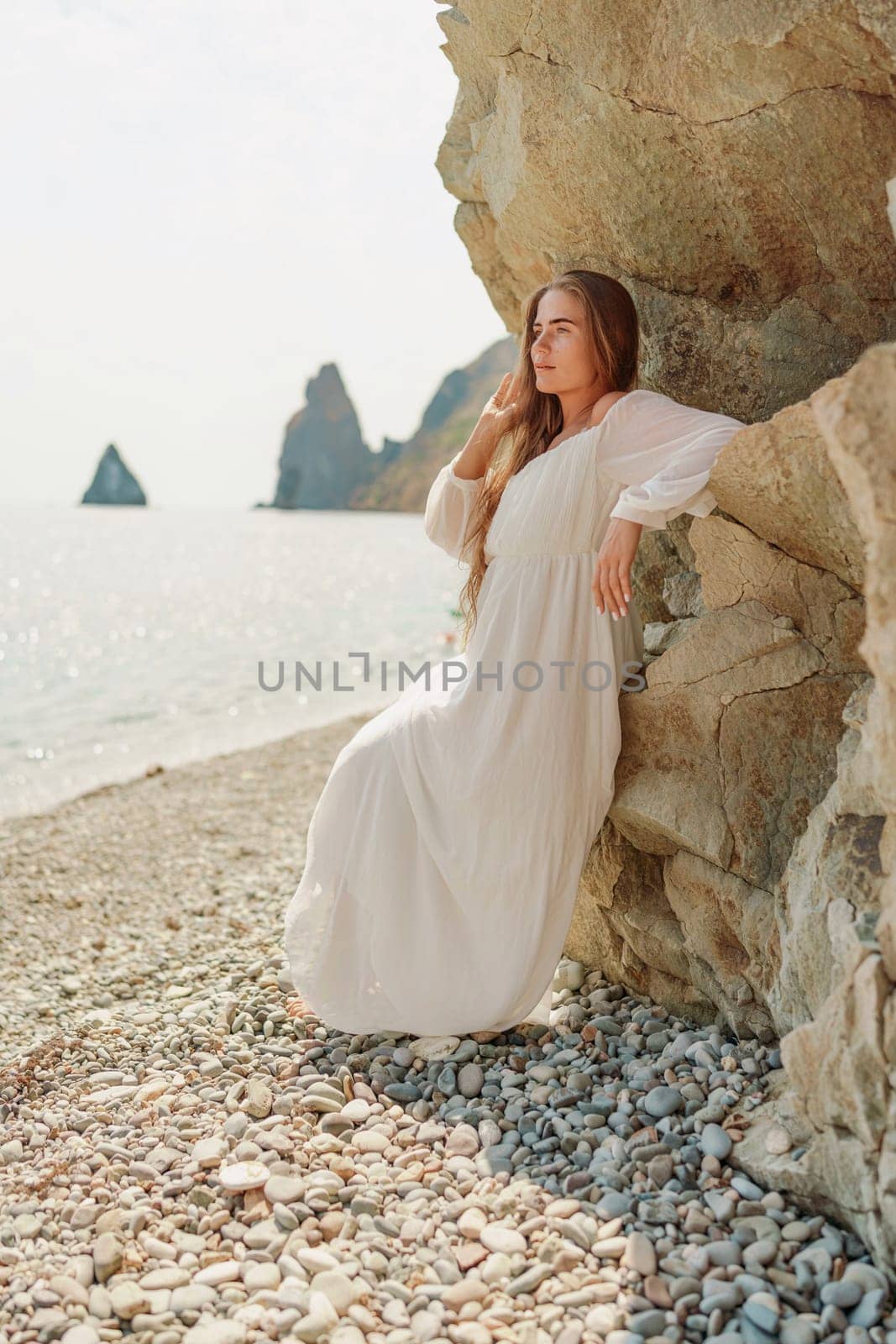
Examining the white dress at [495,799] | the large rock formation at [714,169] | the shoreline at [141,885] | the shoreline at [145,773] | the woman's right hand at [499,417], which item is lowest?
the shoreline at [145,773]

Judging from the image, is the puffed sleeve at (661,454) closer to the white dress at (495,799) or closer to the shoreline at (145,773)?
the white dress at (495,799)

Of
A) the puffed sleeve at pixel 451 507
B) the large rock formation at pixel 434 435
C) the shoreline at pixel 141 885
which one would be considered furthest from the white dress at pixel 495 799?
the large rock formation at pixel 434 435

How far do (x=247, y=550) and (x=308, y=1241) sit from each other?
65846mm

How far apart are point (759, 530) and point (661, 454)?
403 mm

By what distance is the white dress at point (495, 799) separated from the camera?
3.46 meters

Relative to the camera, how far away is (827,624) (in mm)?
3074

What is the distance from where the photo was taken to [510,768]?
3.46 meters

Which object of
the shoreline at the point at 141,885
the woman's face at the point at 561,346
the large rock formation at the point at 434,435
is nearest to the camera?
the woman's face at the point at 561,346

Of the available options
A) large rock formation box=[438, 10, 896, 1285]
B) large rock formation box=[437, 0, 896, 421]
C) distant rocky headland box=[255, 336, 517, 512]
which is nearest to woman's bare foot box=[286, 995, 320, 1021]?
large rock formation box=[438, 10, 896, 1285]

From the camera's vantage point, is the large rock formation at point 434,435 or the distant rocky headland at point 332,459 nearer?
the large rock formation at point 434,435

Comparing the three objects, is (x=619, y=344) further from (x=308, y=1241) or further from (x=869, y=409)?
(x=308, y=1241)

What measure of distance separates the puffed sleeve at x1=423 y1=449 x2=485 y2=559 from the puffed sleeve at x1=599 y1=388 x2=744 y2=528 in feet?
2.37

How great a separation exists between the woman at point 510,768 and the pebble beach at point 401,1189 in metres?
0.24

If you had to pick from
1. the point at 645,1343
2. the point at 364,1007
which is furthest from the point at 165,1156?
the point at 645,1343
